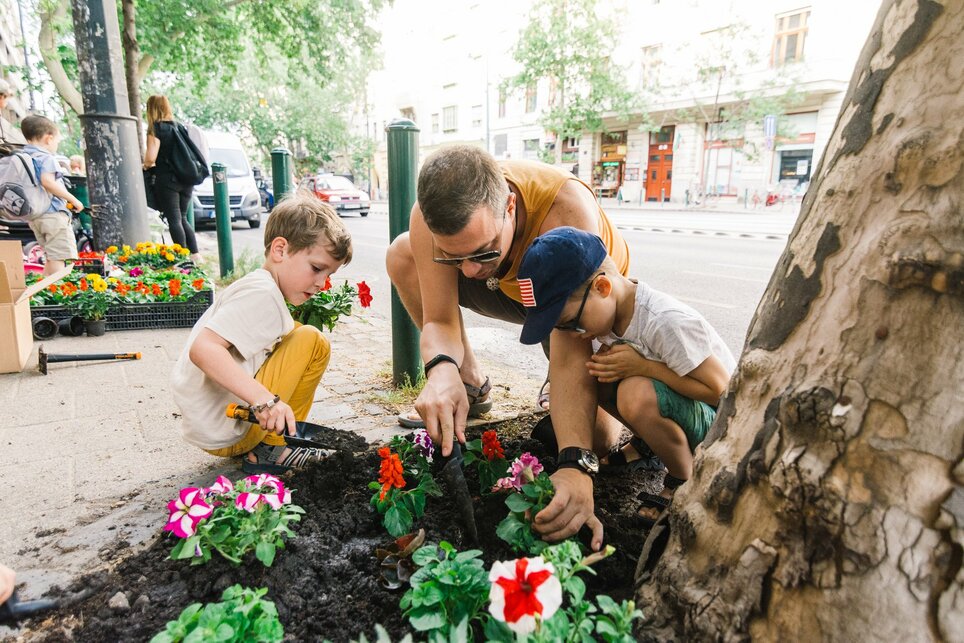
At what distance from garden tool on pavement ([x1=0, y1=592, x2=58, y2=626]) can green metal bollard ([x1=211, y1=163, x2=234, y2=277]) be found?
19.4 ft

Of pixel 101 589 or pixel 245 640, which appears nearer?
pixel 245 640

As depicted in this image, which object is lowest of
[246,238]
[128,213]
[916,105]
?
[246,238]

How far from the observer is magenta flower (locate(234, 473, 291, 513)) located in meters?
→ 1.53

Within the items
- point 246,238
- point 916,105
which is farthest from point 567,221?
point 246,238

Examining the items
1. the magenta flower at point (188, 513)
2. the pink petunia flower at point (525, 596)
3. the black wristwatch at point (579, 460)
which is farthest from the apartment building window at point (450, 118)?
the pink petunia flower at point (525, 596)

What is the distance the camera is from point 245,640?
118 centimetres

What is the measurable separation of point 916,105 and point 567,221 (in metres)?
1.29

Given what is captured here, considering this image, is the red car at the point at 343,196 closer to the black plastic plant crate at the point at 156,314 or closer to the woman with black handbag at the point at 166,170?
the woman with black handbag at the point at 166,170

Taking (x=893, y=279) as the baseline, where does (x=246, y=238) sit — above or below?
below

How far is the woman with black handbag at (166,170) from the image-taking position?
6223 mm

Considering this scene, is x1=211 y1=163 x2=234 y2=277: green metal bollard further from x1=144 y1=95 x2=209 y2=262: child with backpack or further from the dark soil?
the dark soil

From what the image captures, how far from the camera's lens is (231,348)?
2.23m

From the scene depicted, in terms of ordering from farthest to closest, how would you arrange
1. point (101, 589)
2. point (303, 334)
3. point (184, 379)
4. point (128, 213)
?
point (128, 213), point (303, 334), point (184, 379), point (101, 589)

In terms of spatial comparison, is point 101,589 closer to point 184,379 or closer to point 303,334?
point 184,379
